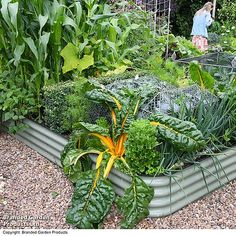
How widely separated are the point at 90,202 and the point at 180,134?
747 millimetres

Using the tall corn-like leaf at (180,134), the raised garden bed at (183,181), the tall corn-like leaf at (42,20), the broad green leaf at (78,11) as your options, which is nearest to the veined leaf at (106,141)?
the raised garden bed at (183,181)

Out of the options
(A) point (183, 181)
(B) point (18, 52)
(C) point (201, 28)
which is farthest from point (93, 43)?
(C) point (201, 28)

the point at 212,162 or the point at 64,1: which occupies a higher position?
the point at 64,1

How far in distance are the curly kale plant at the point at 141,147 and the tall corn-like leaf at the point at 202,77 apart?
958 mm

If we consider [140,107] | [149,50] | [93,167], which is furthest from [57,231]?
[149,50]

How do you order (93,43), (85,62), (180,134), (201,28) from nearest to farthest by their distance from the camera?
(180,134), (85,62), (93,43), (201,28)

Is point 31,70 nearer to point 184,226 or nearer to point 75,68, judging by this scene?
point 75,68

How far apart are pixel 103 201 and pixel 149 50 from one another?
105 inches

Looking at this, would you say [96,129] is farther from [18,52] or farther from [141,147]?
[18,52]

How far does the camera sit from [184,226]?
9.47 feet

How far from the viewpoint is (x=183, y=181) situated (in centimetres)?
302

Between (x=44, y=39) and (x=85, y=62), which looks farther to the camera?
(x=85, y=62)

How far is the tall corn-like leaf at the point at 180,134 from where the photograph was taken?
9.38 feet

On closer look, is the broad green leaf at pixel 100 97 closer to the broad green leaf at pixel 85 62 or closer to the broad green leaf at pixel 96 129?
the broad green leaf at pixel 96 129
